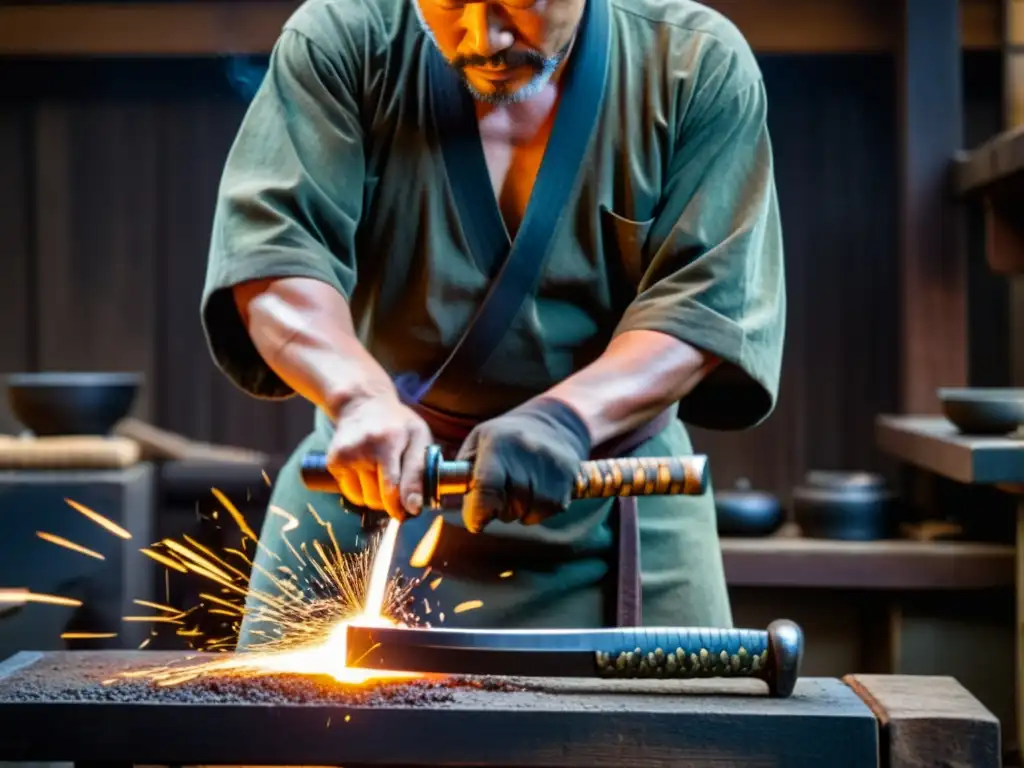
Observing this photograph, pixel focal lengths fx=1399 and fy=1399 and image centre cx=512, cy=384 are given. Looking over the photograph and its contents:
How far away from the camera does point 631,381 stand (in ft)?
6.24

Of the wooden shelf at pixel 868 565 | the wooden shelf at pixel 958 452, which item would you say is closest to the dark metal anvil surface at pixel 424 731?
the wooden shelf at pixel 958 452

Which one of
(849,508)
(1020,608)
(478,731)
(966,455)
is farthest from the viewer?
(849,508)

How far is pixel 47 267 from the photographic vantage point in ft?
15.2

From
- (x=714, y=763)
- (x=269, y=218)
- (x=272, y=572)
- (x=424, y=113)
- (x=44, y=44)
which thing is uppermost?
(x=44, y=44)

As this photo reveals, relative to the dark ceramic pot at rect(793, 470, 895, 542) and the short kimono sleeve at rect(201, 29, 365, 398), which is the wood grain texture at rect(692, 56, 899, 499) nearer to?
the dark ceramic pot at rect(793, 470, 895, 542)

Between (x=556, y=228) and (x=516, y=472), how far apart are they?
51 centimetres

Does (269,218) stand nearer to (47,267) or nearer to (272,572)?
(272,572)

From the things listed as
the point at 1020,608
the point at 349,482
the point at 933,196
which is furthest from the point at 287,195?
the point at 933,196

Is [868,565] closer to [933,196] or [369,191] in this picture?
[933,196]

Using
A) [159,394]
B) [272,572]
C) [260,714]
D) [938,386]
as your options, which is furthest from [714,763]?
[159,394]

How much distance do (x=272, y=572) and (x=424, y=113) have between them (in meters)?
0.72

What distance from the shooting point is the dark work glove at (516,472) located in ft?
5.39

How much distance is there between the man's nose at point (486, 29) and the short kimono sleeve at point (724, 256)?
0.31 meters

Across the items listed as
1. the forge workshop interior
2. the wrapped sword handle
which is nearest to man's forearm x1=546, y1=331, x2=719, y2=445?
the forge workshop interior
